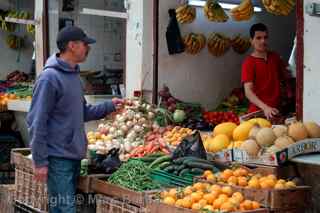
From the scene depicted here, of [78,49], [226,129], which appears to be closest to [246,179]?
[226,129]

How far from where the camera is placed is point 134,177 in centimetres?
594

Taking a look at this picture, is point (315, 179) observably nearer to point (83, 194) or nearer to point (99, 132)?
point (83, 194)

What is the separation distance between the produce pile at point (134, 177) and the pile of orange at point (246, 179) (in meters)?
0.51

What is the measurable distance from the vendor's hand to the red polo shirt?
33 centimetres

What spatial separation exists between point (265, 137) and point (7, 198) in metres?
3.33

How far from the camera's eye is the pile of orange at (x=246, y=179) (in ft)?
17.0

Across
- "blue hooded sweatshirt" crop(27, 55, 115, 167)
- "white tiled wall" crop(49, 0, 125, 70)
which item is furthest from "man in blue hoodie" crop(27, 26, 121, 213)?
"white tiled wall" crop(49, 0, 125, 70)

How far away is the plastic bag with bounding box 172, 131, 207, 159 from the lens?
6070mm

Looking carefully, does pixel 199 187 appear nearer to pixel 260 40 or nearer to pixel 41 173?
pixel 41 173

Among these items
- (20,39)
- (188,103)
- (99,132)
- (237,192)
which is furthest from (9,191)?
(20,39)

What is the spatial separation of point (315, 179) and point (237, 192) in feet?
2.46

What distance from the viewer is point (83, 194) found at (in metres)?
6.63

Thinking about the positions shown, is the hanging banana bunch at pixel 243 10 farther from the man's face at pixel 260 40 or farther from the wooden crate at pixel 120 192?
the wooden crate at pixel 120 192

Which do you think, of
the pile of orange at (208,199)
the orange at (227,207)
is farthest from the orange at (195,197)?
the orange at (227,207)
